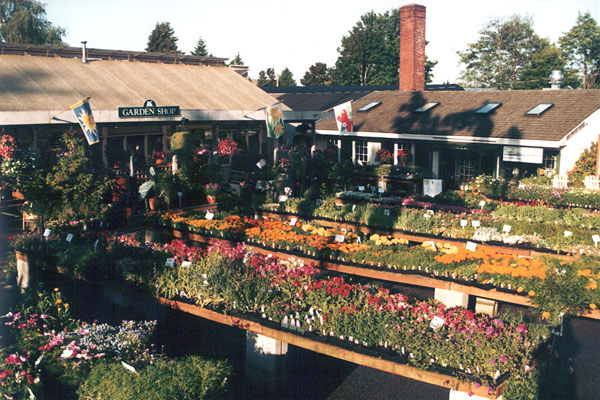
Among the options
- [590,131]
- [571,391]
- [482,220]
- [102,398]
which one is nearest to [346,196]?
[482,220]

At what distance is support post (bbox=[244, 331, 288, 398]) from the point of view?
8.11 m

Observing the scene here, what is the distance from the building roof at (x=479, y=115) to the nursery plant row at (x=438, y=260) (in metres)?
9.99

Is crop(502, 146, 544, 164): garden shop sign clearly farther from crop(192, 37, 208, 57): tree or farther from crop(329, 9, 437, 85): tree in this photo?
crop(192, 37, 208, 57): tree

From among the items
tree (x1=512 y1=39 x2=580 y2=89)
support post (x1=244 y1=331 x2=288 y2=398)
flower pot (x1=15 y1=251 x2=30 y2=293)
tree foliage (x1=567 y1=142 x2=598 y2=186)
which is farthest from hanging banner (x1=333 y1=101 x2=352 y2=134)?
tree (x1=512 y1=39 x2=580 y2=89)

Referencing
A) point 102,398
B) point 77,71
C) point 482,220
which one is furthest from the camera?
point 77,71

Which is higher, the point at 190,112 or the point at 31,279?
the point at 190,112

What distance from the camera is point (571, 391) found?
8016 mm

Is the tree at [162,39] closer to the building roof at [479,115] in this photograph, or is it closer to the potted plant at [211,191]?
the building roof at [479,115]

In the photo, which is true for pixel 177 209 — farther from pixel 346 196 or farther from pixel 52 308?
pixel 52 308

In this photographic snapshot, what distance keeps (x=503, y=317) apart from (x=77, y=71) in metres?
16.4

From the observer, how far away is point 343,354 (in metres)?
7.41

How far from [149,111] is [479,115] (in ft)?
43.2

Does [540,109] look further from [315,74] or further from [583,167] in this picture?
[315,74]

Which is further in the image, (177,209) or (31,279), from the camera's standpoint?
(177,209)
